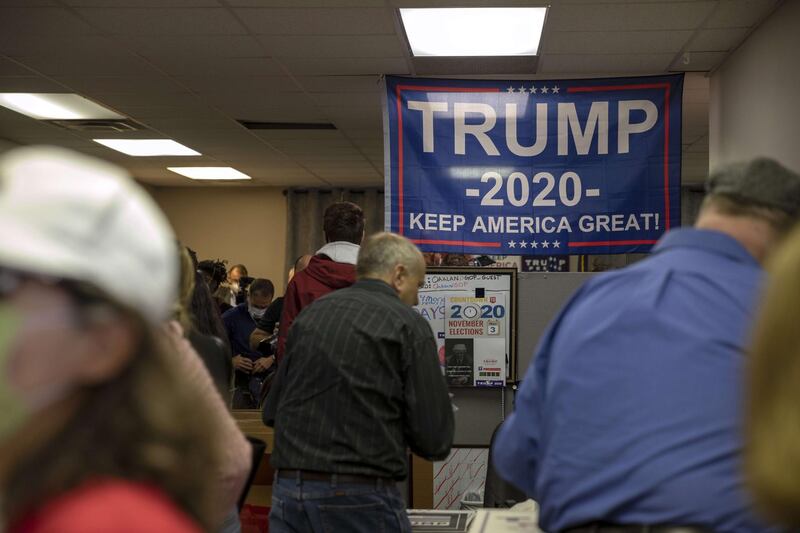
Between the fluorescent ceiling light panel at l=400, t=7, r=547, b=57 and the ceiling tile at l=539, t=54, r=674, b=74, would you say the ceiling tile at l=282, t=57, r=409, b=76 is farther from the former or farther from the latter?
the ceiling tile at l=539, t=54, r=674, b=74

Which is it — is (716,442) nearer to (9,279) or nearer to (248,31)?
(9,279)

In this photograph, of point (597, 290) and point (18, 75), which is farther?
point (18, 75)

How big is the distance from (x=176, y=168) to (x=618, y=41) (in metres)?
7.12

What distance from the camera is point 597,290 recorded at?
1.84 m

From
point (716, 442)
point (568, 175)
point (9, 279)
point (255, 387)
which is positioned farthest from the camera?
point (255, 387)

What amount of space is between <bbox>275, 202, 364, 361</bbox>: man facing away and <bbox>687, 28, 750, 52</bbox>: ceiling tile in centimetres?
247

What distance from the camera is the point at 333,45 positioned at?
5.71 metres

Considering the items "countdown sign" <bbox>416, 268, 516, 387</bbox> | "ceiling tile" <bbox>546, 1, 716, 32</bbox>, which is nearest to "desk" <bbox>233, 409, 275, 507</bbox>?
"countdown sign" <bbox>416, 268, 516, 387</bbox>

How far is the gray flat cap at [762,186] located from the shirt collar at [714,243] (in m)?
0.09

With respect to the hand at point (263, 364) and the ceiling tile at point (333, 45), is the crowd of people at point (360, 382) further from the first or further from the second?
the hand at point (263, 364)

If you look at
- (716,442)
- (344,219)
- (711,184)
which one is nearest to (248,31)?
(344,219)

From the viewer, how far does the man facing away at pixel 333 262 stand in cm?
405

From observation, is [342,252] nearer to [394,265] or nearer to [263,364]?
[394,265]

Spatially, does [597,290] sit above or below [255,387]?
above
